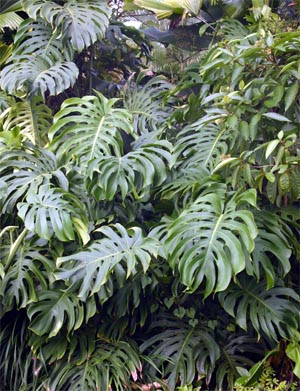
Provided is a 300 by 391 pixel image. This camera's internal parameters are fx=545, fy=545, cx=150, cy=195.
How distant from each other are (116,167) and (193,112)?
24.1 inches

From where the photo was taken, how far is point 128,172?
2223 mm

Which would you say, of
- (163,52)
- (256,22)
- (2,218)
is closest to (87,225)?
(2,218)

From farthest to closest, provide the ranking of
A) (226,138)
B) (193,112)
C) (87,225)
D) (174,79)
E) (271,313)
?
(174,79)
(193,112)
(226,138)
(87,225)
(271,313)

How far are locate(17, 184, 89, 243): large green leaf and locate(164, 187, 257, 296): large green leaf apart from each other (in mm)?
404

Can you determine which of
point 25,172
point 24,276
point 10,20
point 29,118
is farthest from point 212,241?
point 10,20

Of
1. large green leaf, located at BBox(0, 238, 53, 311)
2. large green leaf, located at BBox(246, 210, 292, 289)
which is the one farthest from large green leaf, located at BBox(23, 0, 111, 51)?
large green leaf, located at BBox(246, 210, 292, 289)

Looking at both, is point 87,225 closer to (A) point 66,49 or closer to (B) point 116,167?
(B) point 116,167

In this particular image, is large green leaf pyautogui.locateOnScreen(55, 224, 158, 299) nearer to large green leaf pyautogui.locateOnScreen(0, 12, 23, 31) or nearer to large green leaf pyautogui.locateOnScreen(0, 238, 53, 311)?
large green leaf pyautogui.locateOnScreen(0, 238, 53, 311)

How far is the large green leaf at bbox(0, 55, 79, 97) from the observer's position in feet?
8.92

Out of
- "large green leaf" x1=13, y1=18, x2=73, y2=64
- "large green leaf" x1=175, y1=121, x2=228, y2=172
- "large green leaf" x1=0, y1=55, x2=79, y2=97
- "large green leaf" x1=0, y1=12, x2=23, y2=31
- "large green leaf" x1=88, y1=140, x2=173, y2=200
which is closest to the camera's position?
"large green leaf" x1=88, y1=140, x2=173, y2=200

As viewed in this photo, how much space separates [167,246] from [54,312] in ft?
1.75

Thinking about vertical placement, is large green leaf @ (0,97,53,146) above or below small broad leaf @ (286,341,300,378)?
above

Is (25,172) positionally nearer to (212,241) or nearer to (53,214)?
(53,214)

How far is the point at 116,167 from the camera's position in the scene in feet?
7.23
